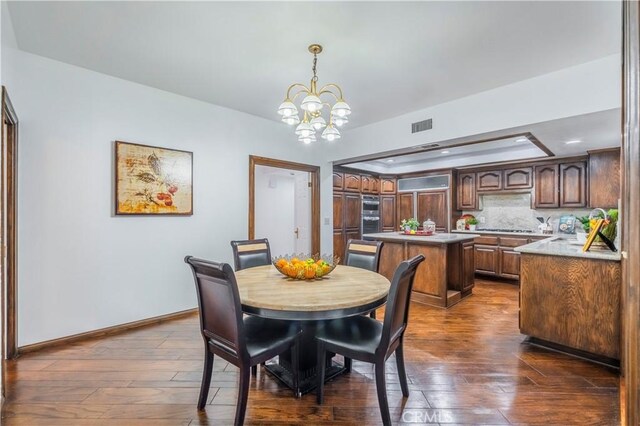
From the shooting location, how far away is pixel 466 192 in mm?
5938

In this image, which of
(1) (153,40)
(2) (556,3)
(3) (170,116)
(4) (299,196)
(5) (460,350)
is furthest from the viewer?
(4) (299,196)

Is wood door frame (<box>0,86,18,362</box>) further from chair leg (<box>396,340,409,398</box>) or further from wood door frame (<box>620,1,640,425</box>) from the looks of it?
wood door frame (<box>620,1,640,425</box>)

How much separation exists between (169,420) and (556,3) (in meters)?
3.42

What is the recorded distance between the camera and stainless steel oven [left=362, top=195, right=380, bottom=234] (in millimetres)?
6312

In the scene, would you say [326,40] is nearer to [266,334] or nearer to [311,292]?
[311,292]

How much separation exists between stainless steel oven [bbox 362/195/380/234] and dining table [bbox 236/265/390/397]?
387 centimetres

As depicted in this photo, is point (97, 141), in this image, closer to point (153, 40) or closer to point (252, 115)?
point (153, 40)

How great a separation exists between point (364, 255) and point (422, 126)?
6.28 ft

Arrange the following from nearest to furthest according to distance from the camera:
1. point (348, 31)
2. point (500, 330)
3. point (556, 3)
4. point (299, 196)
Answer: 1. point (556, 3)
2. point (348, 31)
3. point (500, 330)
4. point (299, 196)

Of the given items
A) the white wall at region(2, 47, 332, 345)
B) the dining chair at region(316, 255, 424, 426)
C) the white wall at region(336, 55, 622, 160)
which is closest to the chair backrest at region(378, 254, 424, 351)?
the dining chair at region(316, 255, 424, 426)

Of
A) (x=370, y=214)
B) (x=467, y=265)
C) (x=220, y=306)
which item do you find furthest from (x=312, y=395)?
(x=370, y=214)

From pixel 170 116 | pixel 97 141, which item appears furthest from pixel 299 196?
pixel 97 141

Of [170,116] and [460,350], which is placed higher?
[170,116]

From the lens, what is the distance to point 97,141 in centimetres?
287
